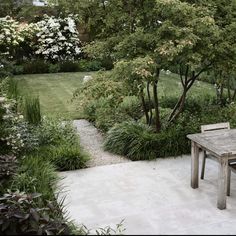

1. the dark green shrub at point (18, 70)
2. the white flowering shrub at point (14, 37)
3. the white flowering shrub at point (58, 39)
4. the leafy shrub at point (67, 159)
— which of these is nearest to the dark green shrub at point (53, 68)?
the white flowering shrub at point (58, 39)

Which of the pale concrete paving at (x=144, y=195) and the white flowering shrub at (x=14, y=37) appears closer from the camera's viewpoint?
the pale concrete paving at (x=144, y=195)

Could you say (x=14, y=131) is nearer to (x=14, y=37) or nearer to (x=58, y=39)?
(x=14, y=37)

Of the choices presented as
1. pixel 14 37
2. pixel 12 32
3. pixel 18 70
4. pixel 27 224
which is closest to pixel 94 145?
pixel 27 224

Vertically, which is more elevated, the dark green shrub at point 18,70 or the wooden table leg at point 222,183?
the dark green shrub at point 18,70

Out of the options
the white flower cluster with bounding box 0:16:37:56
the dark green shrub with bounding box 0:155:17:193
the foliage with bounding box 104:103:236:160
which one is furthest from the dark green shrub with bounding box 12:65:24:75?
the dark green shrub with bounding box 0:155:17:193

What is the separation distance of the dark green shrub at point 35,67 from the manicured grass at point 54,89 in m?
0.39

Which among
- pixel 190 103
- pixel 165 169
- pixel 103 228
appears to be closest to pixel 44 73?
pixel 190 103

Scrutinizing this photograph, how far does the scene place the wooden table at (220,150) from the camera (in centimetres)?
437

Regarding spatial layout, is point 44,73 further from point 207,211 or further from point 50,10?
point 207,211

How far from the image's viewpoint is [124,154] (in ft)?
20.9

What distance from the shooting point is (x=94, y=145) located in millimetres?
6867

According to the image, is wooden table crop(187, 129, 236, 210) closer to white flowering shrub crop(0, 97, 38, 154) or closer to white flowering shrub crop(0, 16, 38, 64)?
white flowering shrub crop(0, 97, 38, 154)

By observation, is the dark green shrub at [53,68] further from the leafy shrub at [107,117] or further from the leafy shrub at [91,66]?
the leafy shrub at [107,117]

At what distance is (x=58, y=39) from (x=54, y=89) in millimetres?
3993
